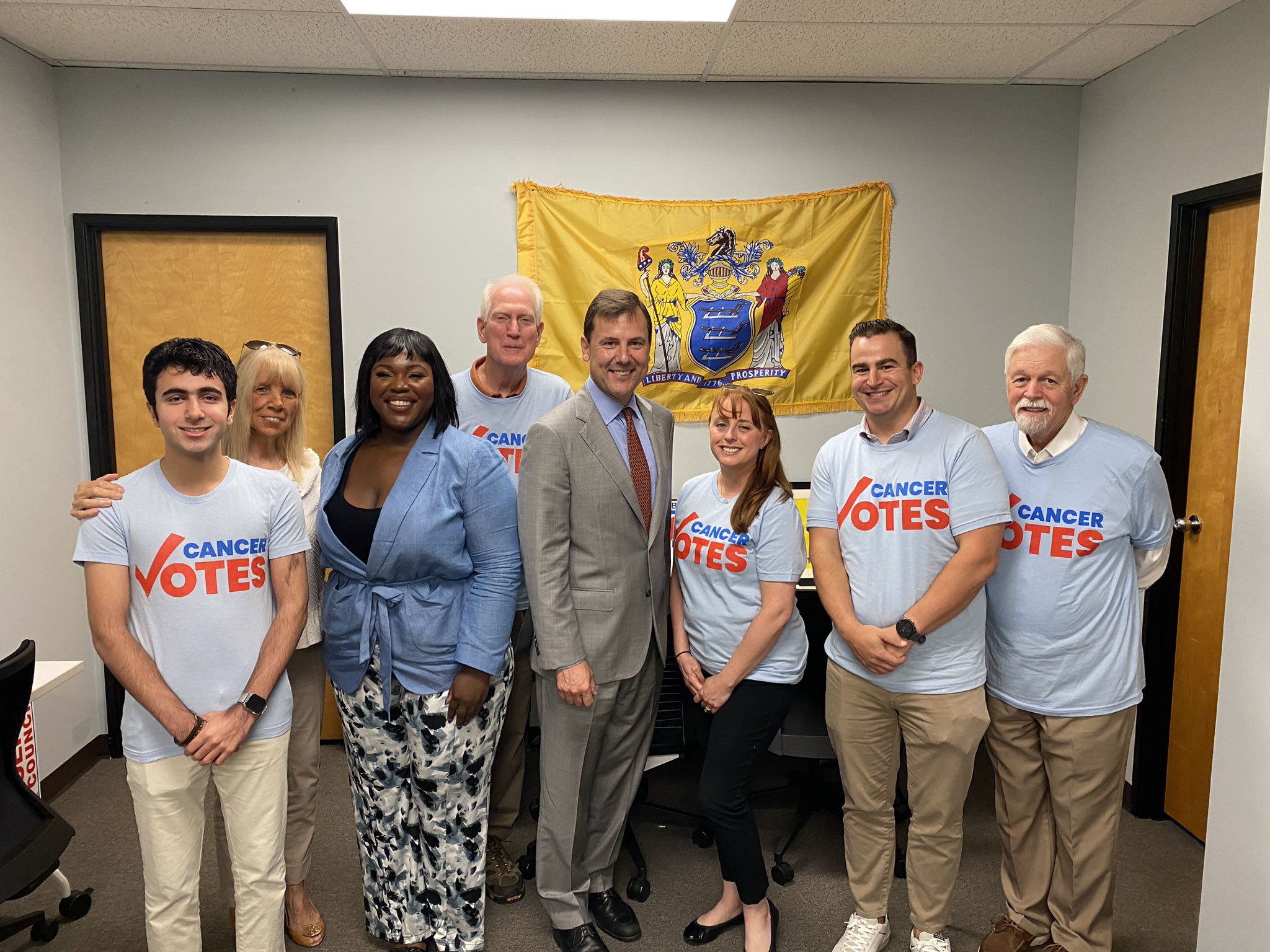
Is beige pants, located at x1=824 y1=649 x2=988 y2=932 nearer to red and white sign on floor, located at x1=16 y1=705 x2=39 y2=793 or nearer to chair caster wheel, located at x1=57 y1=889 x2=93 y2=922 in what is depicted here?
chair caster wheel, located at x1=57 y1=889 x2=93 y2=922

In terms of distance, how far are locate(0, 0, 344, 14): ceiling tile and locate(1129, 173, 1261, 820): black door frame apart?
283cm

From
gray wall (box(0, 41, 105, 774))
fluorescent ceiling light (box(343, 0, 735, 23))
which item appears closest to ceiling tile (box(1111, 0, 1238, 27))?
fluorescent ceiling light (box(343, 0, 735, 23))

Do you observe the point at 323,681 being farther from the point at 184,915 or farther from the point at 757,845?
the point at 757,845

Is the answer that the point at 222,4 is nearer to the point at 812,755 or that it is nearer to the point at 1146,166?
the point at 812,755

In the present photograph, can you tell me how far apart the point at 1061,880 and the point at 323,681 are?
1.96m

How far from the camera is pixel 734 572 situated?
2082 mm

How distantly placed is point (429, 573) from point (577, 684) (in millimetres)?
435

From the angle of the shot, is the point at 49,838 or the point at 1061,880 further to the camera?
the point at 1061,880

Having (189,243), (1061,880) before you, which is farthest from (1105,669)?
(189,243)

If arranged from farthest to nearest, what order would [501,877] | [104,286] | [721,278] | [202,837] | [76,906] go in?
[721,278] → [104,286] → [501,877] → [76,906] → [202,837]

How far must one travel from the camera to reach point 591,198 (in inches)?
131

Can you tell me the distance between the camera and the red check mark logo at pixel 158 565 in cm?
170

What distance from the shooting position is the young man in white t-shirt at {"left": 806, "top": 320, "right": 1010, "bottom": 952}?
6.34 ft

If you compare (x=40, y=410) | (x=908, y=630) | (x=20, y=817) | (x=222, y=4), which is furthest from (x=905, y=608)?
(x=40, y=410)
